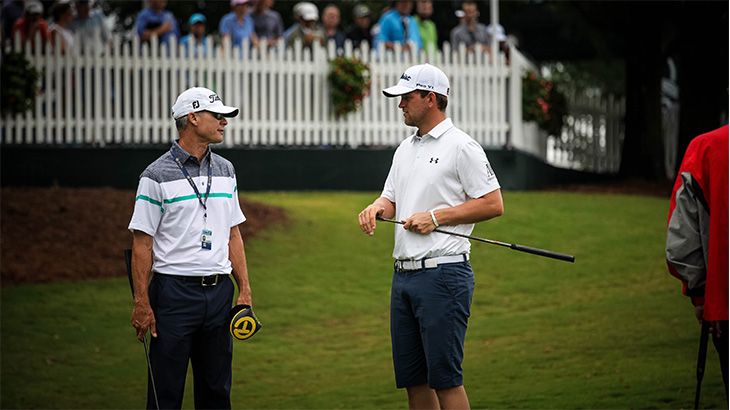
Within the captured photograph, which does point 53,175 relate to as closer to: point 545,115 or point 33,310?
point 33,310

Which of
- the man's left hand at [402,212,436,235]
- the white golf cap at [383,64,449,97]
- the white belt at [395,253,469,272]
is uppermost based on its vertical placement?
the white golf cap at [383,64,449,97]

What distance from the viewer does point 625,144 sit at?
1955 cm

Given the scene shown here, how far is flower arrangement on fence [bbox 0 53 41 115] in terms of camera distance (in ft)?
45.9

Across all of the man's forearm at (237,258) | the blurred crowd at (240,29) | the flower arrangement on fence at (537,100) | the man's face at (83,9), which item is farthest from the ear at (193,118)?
the flower arrangement on fence at (537,100)

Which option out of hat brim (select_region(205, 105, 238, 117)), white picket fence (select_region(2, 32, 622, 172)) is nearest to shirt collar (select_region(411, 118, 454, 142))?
hat brim (select_region(205, 105, 238, 117))

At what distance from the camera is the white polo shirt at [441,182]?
516 cm

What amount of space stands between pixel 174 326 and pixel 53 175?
10.2 meters

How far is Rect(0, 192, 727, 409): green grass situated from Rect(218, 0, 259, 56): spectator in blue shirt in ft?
10.4

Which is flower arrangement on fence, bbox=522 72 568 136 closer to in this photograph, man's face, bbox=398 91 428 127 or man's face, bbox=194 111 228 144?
man's face, bbox=398 91 428 127

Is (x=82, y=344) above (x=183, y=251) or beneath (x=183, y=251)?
beneath

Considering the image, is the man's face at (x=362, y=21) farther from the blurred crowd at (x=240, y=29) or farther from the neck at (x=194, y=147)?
the neck at (x=194, y=147)

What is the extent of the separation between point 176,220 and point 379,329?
4833mm

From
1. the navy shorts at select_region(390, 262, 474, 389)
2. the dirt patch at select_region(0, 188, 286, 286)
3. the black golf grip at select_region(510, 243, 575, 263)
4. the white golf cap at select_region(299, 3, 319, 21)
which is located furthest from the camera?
the white golf cap at select_region(299, 3, 319, 21)

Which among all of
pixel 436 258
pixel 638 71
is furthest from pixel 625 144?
pixel 436 258
